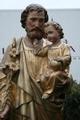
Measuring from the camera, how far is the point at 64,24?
41906 mm

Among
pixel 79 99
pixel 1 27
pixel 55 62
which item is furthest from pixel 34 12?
pixel 1 27

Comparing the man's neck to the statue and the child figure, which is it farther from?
the child figure

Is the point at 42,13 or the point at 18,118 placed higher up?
the point at 42,13

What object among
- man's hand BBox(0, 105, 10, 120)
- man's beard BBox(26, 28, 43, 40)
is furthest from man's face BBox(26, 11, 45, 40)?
man's hand BBox(0, 105, 10, 120)

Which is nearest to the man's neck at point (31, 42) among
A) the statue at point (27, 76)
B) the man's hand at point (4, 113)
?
the statue at point (27, 76)

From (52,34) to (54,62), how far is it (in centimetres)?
43

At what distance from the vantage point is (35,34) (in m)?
8.50

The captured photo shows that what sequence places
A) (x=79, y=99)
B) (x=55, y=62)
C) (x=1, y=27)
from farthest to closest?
(x=1, y=27), (x=79, y=99), (x=55, y=62)

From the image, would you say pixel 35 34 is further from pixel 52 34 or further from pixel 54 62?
pixel 54 62

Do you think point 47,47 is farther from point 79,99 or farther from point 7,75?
point 79,99

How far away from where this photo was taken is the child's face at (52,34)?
852cm

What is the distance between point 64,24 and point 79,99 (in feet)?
49.1

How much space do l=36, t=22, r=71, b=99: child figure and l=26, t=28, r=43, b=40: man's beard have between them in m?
0.06

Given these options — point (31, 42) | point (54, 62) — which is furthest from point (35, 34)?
point (54, 62)
